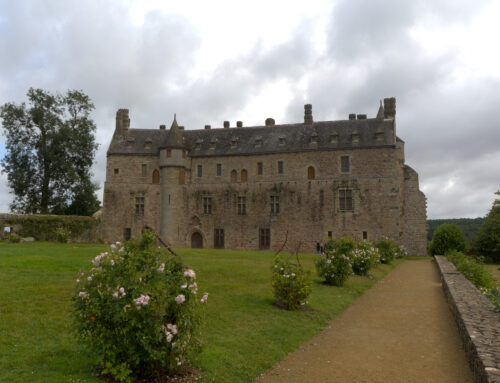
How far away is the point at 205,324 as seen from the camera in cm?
902

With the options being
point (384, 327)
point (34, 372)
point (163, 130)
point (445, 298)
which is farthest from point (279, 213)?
point (34, 372)

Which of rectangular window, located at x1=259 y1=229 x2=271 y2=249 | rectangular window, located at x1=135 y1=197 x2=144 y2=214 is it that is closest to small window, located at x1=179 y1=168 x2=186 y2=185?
rectangular window, located at x1=135 y1=197 x2=144 y2=214

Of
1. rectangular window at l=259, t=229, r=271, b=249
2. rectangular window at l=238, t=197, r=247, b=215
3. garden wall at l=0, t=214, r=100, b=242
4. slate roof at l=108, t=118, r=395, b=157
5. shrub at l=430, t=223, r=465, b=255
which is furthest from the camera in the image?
rectangular window at l=238, t=197, r=247, b=215

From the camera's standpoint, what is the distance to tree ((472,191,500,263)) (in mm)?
32438

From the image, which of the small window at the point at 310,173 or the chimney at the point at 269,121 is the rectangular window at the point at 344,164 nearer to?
the small window at the point at 310,173

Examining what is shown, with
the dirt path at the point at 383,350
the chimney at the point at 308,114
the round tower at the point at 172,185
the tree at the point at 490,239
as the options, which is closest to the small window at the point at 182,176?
the round tower at the point at 172,185

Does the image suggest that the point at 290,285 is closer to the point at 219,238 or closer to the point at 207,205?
the point at 219,238

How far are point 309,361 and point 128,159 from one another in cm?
3497

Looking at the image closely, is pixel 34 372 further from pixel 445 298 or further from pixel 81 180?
pixel 81 180

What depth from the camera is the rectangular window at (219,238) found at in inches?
1501

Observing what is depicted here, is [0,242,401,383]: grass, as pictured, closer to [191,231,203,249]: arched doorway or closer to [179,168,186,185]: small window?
[191,231,203,249]: arched doorway

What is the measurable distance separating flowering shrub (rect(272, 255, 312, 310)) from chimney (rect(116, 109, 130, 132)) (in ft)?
109

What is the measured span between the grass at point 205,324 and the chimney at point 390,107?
2557 cm

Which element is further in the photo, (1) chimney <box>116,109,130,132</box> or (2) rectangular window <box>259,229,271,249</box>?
(1) chimney <box>116,109,130,132</box>
